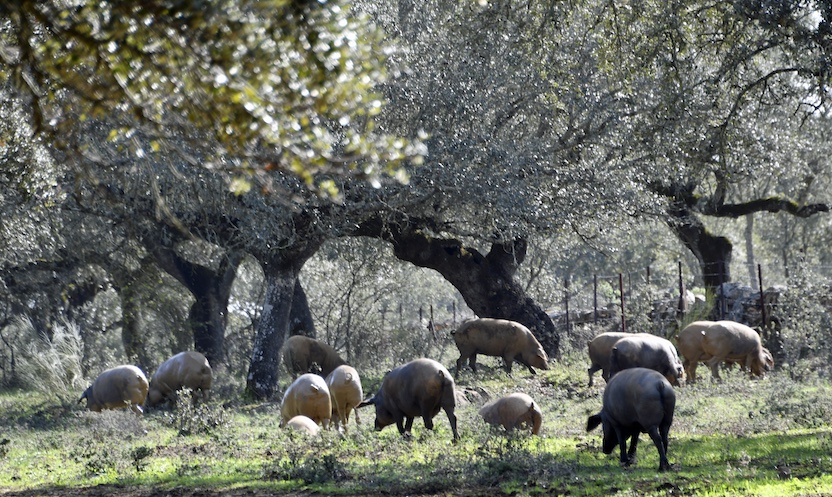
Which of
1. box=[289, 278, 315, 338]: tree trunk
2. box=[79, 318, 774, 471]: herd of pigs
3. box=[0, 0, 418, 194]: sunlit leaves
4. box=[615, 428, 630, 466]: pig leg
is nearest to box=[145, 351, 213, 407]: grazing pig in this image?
box=[79, 318, 774, 471]: herd of pigs

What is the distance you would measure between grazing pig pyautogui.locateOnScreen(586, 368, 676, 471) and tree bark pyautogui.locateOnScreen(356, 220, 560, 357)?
12470 millimetres

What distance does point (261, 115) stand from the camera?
515 centimetres

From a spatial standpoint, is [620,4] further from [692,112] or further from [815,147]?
[815,147]

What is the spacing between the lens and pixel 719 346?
2006cm

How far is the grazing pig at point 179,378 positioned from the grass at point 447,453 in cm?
107

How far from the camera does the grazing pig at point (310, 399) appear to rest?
14.7 m

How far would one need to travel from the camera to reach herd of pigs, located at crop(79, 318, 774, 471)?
10805 mm

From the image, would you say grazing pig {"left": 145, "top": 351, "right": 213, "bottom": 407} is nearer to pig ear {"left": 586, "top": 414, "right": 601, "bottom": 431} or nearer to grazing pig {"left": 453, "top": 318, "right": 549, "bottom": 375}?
grazing pig {"left": 453, "top": 318, "right": 549, "bottom": 375}

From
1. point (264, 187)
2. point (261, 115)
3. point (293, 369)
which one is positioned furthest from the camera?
point (293, 369)

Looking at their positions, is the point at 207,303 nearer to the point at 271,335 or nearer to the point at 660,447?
the point at 271,335

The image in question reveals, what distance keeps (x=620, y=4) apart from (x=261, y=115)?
35.6 feet

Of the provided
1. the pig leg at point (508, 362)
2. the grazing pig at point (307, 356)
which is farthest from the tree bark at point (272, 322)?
the pig leg at point (508, 362)

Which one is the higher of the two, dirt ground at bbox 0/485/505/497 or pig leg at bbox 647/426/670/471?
pig leg at bbox 647/426/670/471

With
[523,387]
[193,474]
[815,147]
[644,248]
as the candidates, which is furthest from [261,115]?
[644,248]
